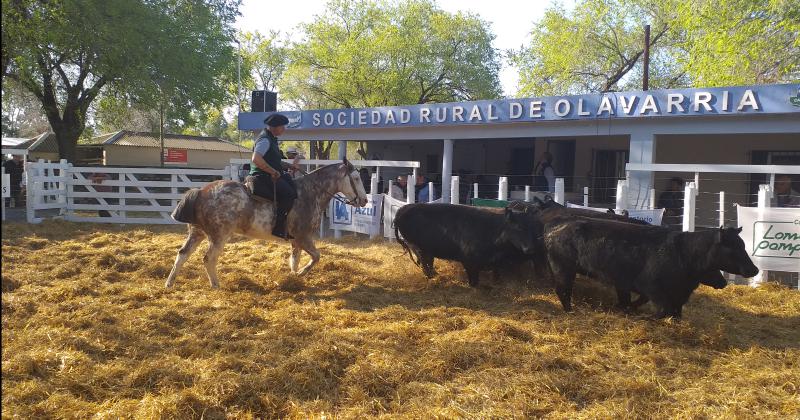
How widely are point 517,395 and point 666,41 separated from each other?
3046cm

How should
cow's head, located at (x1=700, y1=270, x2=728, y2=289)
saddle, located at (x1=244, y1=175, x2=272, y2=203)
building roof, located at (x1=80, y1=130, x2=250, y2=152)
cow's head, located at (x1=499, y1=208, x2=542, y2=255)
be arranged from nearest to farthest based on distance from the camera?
1. cow's head, located at (x1=700, y1=270, x2=728, y2=289)
2. cow's head, located at (x1=499, y1=208, x2=542, y2=255)
3. saddle, located at (x1=244, y1=175, x2=272, y2=203)
4. building roof, located at (x1=80, y1=130, x2=250, y2=152)

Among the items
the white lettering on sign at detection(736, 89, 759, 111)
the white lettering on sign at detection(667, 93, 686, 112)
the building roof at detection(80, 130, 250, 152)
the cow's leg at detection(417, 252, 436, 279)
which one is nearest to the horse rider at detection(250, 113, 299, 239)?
the cow's leg at detection(417, 252, 436, 279)

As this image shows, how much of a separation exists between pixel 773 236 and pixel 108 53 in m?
17.1

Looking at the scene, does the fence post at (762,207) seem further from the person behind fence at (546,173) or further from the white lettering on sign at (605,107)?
the person behind fence at (546,173)

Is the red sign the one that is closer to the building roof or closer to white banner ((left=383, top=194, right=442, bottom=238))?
the building roof

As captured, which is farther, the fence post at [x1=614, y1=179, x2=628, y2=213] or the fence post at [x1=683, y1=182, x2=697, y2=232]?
the fence post at [x1=614, y1=179, x2=628, y2=213]

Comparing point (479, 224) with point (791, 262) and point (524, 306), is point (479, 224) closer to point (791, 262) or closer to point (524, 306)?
point (524, 306)

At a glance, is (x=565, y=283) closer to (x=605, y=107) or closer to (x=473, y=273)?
(x=473, y=273)

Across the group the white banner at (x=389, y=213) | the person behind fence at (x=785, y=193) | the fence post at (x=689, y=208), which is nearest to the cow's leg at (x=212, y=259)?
the white banner at (x=389, y=213)

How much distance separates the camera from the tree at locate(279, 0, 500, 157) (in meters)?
34.0

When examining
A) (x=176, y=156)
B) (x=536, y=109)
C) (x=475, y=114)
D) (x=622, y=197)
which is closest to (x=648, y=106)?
(x=536, y=109)

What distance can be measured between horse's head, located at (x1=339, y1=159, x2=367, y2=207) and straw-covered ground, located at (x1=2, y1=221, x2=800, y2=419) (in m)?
1.17

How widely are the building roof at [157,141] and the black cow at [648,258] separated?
1322 inches

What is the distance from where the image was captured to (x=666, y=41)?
1181 inches
